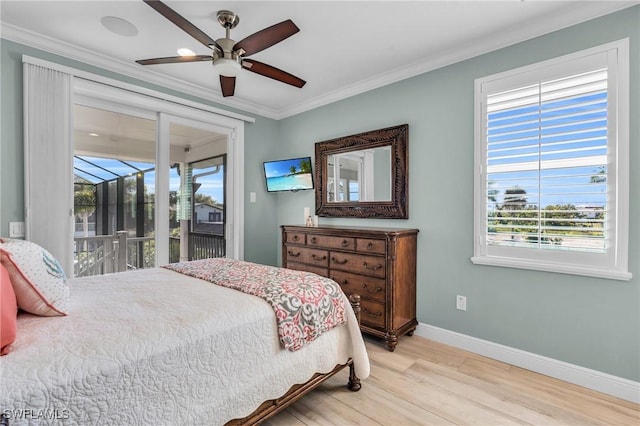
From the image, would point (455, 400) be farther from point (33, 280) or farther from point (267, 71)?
point (267, 71)

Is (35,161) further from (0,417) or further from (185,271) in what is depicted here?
(0,417)

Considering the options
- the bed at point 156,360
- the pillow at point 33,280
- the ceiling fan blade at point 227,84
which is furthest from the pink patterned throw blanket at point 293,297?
the ceiling fan blade at point 227,84

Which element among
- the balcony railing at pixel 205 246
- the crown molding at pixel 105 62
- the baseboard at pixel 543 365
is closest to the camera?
the baseboard at pixel 543 365

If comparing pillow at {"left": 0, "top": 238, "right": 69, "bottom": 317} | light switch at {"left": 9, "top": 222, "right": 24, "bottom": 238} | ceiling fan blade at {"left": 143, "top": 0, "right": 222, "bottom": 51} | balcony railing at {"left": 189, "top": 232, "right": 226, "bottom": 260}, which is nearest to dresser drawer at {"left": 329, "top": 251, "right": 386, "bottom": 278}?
balcony railing at {"left": 189, "top": 232, "right": 226, "bottom": 260}

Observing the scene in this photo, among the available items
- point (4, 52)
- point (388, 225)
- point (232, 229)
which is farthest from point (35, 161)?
point (388, 225)

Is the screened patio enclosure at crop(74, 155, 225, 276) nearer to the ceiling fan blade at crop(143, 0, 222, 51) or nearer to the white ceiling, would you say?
the white ceiling

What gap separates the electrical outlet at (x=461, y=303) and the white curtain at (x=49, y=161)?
3334mm

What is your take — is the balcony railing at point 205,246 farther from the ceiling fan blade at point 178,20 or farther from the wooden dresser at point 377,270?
the ceiling fan blade at point 178,20

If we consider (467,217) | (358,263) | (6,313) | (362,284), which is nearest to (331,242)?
(358,263)

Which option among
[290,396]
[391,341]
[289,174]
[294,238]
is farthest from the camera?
[289,174]

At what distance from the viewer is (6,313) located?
1043 millimetres

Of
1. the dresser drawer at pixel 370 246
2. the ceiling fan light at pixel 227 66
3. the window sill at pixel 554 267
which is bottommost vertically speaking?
the window sill at pixel 554 267

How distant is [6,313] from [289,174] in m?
3.15

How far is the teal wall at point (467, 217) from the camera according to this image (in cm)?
204
